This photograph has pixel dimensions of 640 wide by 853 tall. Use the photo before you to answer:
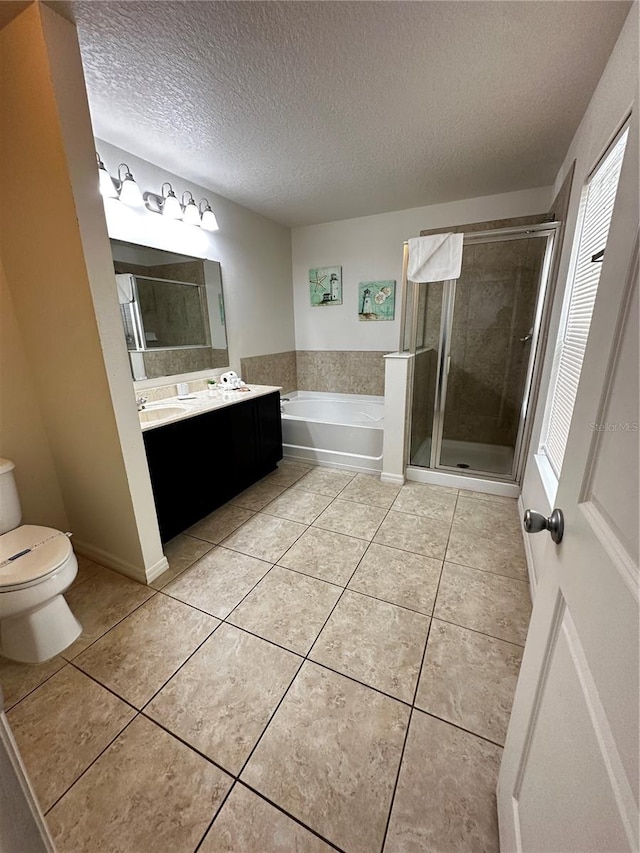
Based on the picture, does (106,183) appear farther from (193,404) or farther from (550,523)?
(550,523)

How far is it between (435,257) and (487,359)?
1225 millimetres

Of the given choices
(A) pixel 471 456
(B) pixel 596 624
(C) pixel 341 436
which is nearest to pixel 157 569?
(C) pixel 341 436

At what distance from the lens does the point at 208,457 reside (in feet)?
7.66

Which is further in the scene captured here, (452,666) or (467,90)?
(467,90)

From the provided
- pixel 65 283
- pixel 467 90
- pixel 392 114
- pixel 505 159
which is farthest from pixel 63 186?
pixel 505 159

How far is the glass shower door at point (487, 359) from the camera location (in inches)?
112

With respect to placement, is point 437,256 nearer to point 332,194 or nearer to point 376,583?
point 332,194

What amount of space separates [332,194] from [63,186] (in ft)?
7.32

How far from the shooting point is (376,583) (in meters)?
1.80

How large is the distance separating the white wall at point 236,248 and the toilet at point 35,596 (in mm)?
1921

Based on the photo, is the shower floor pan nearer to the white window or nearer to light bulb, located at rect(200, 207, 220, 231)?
the white window

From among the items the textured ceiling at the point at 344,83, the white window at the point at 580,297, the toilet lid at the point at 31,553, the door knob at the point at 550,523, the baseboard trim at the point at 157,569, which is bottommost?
the baseboard trim at the point at 157,569

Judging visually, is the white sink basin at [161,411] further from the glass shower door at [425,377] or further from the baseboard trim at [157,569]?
the glass shower door at [425,377]

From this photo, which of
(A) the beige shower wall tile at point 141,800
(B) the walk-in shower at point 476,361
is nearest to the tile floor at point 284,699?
(A) the beige shower wall tile at point 141,800
